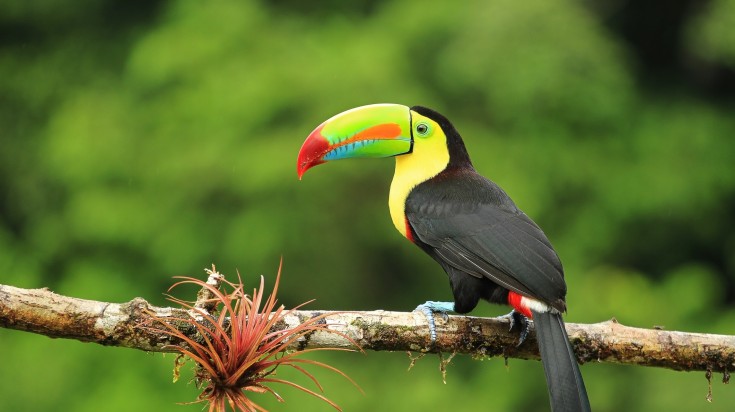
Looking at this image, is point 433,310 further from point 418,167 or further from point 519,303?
point 418,167

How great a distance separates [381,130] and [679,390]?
3.63 meters

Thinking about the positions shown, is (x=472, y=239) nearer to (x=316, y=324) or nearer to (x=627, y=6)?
(x=316, y=324)

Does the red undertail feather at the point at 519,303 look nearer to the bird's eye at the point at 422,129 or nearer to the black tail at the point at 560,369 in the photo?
the black tail at the point at 560,369

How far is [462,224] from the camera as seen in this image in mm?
3609

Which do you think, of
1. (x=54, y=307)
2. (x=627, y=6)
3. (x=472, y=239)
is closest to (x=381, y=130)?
(x=472, y=239)

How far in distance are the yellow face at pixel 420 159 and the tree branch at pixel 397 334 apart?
0.69 metres

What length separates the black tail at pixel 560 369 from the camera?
302 cm

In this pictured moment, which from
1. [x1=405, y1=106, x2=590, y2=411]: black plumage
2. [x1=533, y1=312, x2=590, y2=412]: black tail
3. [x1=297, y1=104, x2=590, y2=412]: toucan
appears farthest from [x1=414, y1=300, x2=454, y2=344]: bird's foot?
[x1=533, y1=312, x2=590, y2=412]: black tail

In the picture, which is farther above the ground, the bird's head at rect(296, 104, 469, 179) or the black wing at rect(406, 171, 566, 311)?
the bird's head at rect(296, 104, 469, 179)

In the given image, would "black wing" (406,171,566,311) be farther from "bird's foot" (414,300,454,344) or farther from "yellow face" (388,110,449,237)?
"bird's foot" (414,300,454,344)

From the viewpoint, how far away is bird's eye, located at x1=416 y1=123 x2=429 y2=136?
3910mm

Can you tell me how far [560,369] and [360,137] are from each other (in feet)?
4.09

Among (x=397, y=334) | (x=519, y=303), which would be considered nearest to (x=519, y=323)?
(x=519, y=303)

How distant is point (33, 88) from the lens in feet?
28.2
